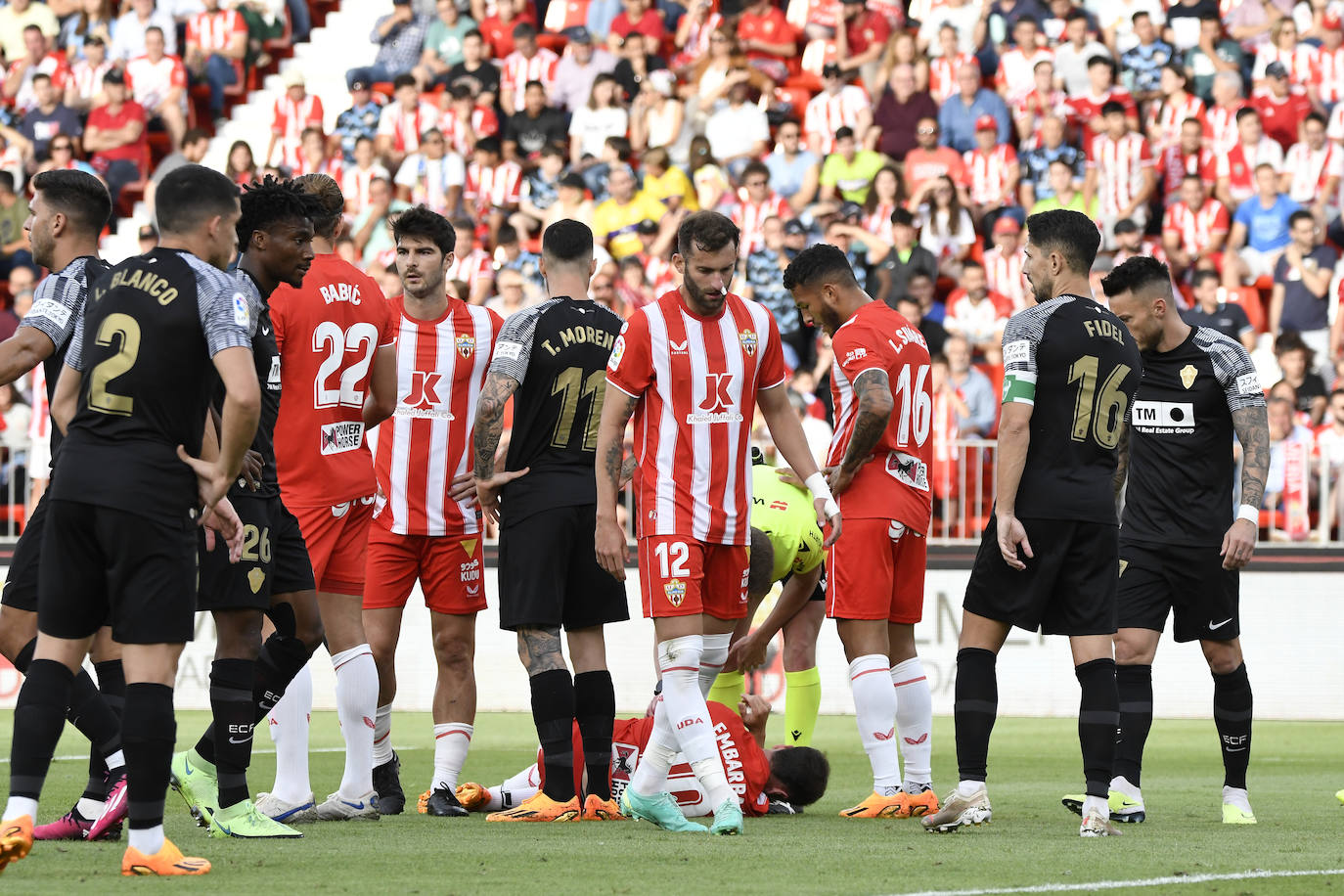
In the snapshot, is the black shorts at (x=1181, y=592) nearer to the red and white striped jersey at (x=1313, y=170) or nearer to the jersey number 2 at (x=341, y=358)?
the jersey number 2 at (x=341, y=358)

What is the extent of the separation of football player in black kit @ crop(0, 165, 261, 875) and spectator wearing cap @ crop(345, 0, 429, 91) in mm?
17946

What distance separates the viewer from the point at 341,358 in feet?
26.3

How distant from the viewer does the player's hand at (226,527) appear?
647 cm

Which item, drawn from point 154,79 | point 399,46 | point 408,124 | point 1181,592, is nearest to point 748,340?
point 1181,592

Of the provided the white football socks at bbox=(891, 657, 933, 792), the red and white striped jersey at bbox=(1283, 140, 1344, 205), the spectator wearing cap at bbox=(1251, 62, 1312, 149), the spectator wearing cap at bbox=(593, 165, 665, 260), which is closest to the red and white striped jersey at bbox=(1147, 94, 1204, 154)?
the spectator wearing cap at bbox=(1251, 62, 1312, 149)

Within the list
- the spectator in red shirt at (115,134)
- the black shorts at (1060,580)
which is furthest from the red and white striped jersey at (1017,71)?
the black shorts at (1060,580)

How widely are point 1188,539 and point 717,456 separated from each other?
2374 millimetres

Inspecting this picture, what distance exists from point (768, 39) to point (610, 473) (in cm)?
1526

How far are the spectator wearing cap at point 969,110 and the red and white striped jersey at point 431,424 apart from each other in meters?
12.0

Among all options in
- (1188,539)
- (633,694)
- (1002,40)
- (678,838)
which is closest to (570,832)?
(678,838)

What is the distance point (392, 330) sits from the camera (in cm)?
841

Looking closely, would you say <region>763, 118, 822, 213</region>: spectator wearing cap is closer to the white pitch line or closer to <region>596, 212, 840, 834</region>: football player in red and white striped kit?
<region>596, 212, 840, 834</region>: football player in red and white striped kit

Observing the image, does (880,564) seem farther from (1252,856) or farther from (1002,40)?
(1002,40)

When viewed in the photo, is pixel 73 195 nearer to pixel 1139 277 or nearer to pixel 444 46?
pixel 1139 277
